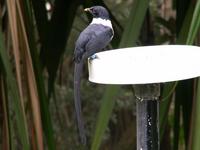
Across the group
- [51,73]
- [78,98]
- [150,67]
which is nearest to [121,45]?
[78,98]

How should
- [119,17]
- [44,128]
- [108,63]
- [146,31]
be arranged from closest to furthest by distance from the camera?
[108,63] → [44,128] → [146,31] → [119,17]

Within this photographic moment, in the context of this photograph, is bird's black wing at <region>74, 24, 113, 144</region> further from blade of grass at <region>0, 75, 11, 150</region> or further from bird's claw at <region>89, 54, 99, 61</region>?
blade of grass at <region>0, 75, 11, 150</region>

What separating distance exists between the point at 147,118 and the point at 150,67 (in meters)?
0.13

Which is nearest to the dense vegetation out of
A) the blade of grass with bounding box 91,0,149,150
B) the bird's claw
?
the blade of grass with bounding box 91,0,149,150

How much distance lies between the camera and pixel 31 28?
1.10 meters

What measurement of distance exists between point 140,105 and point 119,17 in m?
1.98

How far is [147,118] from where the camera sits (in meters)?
0.77

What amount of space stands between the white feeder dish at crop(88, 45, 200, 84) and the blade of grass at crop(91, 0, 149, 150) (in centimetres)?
18

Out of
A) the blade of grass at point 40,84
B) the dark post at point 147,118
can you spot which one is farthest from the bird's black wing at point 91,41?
the blade of grass at point 40,84

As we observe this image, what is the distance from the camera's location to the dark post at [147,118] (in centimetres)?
76

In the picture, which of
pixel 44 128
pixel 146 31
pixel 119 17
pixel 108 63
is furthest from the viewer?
pixel 119 17

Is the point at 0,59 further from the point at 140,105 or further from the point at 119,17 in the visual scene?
the point at 119,17

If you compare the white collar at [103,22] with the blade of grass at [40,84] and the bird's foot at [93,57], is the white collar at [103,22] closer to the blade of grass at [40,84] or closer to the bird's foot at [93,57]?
the bird's foot at [93,57]

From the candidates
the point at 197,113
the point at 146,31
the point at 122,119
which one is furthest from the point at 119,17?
the point at 197,113
